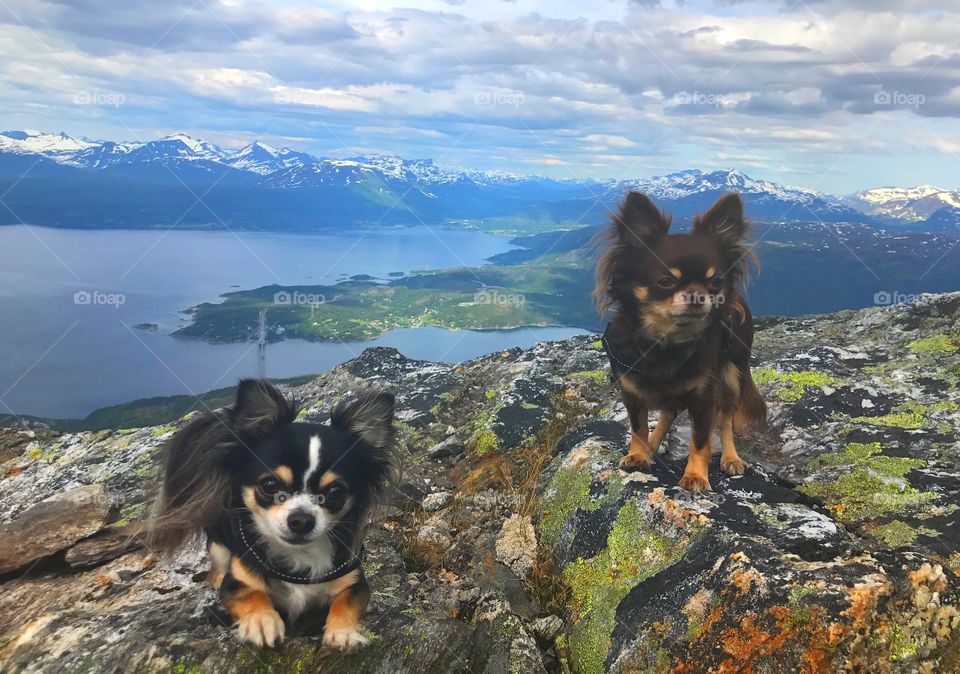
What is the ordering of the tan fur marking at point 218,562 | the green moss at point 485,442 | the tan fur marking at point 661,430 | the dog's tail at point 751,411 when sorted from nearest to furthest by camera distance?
the tan fur marking at point 218,562 → the tan fur marking at point 661,430 → the dog's tail at point 751,411 → the green moss at point 485,442

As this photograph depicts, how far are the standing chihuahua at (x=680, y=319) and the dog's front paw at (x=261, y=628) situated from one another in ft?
10.6

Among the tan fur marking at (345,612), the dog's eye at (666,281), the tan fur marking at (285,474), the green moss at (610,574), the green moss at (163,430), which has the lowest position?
the green moss at (163,430)

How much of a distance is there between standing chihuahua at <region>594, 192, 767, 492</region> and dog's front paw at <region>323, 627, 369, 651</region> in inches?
111

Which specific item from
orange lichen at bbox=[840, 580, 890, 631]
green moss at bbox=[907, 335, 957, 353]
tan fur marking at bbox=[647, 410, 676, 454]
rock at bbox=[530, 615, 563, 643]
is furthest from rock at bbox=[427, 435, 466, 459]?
green moss at bbox=[907, 335, 957, 353]

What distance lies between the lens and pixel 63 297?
199 metres

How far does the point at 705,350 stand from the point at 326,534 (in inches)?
140

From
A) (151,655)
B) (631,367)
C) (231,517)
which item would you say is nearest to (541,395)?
(631,367)

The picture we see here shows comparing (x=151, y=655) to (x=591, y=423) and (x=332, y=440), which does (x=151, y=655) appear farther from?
(x=591, y=423)

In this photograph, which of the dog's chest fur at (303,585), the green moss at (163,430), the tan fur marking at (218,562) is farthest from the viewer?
the green moss at (163,430)

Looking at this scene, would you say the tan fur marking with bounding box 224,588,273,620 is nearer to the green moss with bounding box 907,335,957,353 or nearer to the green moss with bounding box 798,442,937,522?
the green moss with bounding box 798,442,937,522

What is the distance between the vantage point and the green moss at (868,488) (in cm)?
462

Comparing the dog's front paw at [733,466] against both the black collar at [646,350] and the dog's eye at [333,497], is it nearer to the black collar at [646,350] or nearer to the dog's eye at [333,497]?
the black collar at [646,350]

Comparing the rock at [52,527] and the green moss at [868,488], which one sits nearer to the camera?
the green moss at [868,488]

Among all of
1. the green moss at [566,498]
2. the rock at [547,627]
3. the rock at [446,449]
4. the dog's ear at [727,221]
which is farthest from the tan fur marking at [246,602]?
the dog's ear at [727,221]
